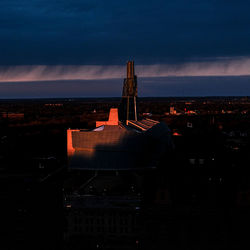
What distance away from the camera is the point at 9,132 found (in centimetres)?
12706

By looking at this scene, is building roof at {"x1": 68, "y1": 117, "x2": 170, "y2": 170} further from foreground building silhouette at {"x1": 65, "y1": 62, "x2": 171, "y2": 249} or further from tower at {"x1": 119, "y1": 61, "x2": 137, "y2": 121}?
tower at {"x1": 119, "y1": 61, "x2": 137, "y2": 121}

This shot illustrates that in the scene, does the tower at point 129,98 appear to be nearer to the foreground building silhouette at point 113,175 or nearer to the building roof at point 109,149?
the foreground building silhouette at point 113,175

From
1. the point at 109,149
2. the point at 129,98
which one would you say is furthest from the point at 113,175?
the point at 129,98

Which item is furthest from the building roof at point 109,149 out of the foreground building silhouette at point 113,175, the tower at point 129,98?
the tower at point 129,98

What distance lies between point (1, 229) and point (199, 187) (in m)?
19.8

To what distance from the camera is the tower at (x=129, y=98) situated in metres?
86.6

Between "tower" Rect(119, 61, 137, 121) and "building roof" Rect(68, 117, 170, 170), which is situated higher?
"tower" Rect(119, 61, 137, 121)

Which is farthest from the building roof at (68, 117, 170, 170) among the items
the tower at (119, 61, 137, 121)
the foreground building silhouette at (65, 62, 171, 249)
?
the tower at (119, 61, 137, 121)

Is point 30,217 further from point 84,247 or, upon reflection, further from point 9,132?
point 9,132

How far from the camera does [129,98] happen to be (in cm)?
8762

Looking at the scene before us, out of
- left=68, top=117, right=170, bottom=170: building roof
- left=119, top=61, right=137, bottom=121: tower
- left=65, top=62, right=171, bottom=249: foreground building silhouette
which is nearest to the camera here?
left=65, top=62, right=171, bottom=249: foreground building silhouette

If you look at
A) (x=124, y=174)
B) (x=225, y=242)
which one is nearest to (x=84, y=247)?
(x=225, y=242)

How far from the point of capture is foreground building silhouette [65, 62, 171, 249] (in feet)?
128

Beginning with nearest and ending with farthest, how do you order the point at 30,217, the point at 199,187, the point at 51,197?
1. the point at 30,217
2. the point at 199,187
3. the point at 51,197
